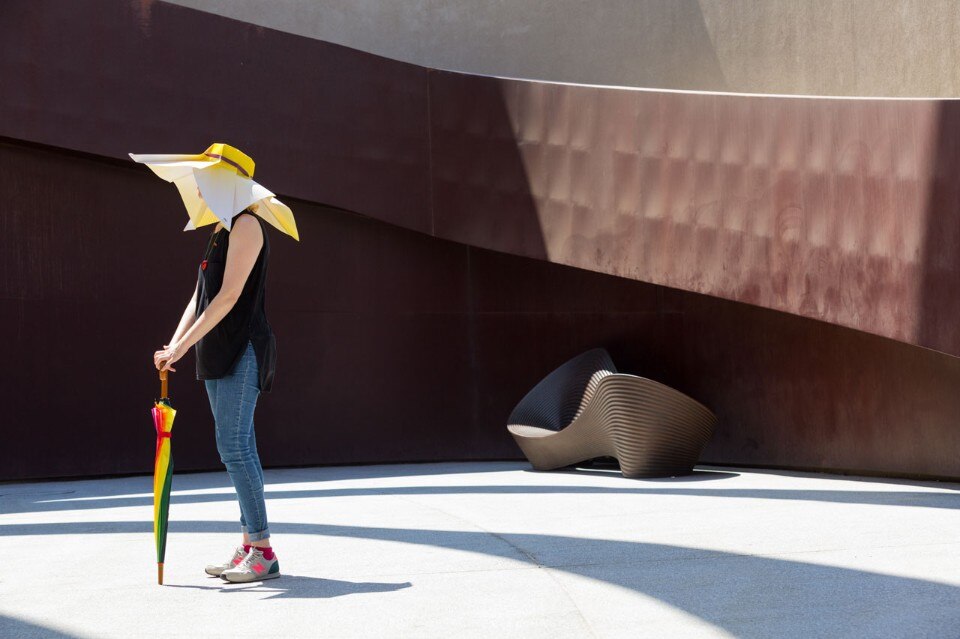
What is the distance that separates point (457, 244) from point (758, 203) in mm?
4367

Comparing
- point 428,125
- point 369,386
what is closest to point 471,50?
point 428,125

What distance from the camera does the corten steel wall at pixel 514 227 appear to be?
8789mm

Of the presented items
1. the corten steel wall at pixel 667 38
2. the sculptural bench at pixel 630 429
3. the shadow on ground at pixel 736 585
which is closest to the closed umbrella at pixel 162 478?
the shadow on ground at pixel 736 585

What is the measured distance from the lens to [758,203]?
369 inches

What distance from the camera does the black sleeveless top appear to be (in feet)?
14.0

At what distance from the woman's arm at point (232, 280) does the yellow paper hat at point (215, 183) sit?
0.25 feet

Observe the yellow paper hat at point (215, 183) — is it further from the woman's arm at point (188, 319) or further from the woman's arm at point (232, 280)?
the woman's arm at point (188, 319)

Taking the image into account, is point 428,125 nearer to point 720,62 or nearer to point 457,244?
point 457,244

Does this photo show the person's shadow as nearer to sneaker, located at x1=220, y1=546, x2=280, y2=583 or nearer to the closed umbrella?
sneaker, located at x1=220, y1=546, x2=280, y2=583

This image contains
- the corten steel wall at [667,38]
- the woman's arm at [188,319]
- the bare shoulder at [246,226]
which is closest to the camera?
the bare shoulder at [246,226]

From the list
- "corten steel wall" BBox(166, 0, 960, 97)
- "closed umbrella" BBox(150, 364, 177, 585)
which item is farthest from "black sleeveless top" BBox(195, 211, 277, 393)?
"corten steel wall" BBox(166, 0, 960, 97)

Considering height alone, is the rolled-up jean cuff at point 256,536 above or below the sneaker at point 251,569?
above

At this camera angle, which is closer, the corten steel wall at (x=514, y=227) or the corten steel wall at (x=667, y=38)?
the corten steel wall at (x=514, y=227)

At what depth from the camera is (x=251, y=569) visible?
4.37 metres
